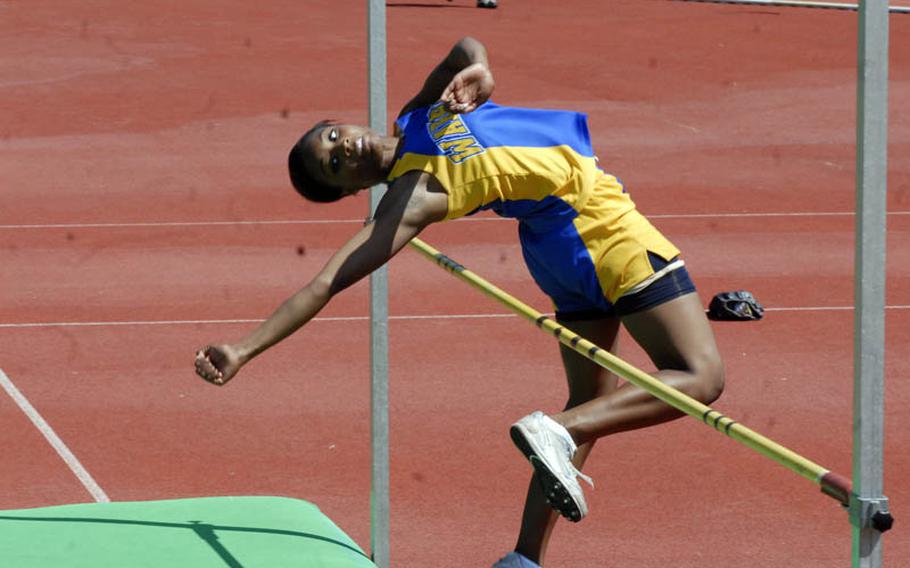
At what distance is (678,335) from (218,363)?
1211 mm

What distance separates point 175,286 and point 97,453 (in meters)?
3.65

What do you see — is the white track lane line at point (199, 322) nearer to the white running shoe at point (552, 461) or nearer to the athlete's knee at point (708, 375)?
the athlete's knee at point (708, 375)

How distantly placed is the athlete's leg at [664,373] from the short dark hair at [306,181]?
862 mm

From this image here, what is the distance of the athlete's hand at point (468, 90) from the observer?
13.7ft

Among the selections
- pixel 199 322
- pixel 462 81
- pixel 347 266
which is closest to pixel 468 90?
pixel 462 81

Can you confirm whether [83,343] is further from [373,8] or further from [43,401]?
[373,8]

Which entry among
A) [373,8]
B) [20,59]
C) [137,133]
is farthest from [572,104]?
[373,8]

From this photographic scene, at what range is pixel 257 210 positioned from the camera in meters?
13.6

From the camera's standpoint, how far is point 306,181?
14.2 ft

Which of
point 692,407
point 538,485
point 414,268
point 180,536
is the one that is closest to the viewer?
point 692,407

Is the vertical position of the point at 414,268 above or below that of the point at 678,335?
below

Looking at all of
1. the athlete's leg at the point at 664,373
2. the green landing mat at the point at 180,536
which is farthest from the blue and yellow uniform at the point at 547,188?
the green landing mat at the point at 180,536

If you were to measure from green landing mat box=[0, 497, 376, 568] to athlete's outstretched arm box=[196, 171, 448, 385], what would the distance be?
1125 millimetres

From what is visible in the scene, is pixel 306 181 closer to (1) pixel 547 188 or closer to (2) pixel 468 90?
(2) pixel 468 90
